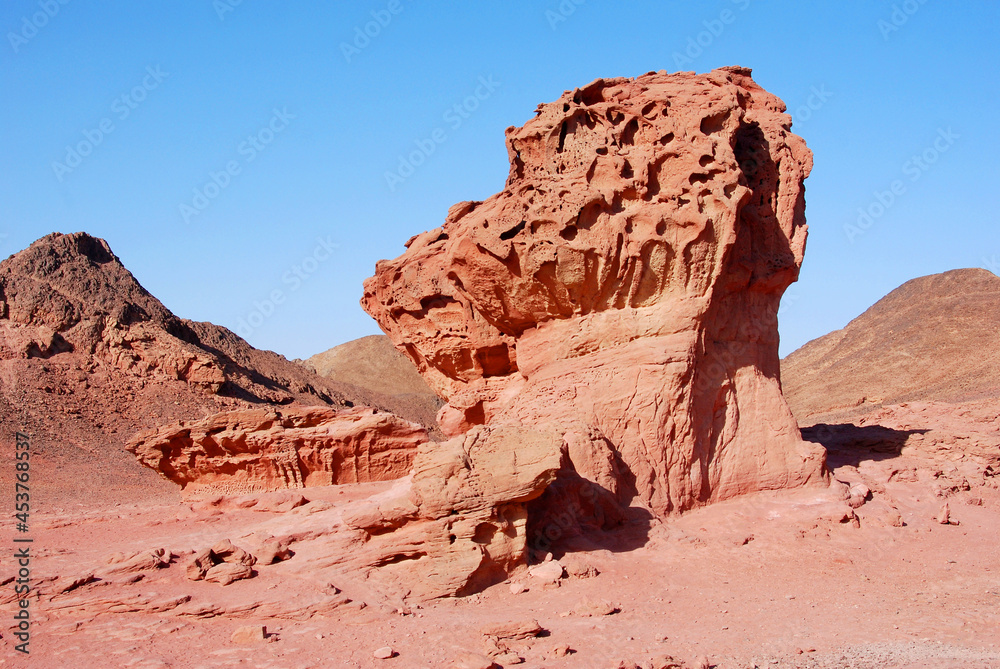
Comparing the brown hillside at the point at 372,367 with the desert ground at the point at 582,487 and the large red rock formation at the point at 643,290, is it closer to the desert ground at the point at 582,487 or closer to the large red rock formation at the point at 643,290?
the desert ground at the point at 582,487

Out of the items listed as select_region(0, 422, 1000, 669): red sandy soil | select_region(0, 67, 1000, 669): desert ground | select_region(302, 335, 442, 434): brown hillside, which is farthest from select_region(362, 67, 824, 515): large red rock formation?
select_region(302, 335, 442, 434): brown hillside

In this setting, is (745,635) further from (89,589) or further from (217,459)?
(217,459)

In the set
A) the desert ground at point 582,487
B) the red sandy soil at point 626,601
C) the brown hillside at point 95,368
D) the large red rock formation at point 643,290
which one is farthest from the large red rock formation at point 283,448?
the brown hillside at point 95,368

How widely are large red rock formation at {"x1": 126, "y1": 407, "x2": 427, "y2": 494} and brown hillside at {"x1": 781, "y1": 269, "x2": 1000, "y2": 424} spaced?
812 inches

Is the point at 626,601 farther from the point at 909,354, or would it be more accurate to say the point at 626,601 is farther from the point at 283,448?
the point at 909,354

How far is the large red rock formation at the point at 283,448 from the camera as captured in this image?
1302 centimetres

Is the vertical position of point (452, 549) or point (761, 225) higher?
point (761, 225)

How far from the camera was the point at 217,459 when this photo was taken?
13266 mm

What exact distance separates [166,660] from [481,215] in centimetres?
734

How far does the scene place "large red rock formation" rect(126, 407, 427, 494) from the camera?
42.7 feet

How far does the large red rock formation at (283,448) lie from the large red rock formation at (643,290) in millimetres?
2012

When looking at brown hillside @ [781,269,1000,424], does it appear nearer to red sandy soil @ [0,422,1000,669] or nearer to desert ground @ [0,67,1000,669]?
desert ground @ [0,67,1000,669]

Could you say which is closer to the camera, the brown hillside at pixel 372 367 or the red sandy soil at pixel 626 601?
the red sandy soil at pixel 626 601

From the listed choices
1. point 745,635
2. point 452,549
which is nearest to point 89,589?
point 452,549
